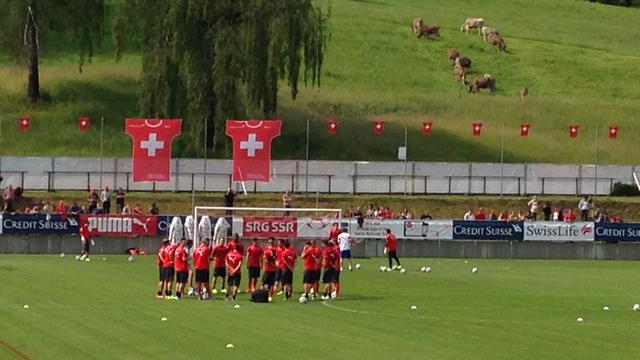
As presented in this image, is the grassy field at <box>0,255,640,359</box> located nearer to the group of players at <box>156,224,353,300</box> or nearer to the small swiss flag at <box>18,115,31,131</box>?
the group of players at <box>156,224,353,300</box>

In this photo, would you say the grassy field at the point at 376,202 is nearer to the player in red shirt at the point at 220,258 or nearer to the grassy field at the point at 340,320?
the grassy field at the point at 340,320

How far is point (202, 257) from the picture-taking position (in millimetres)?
40344

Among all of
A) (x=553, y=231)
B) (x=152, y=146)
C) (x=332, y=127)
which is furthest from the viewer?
(x=332, y=127)

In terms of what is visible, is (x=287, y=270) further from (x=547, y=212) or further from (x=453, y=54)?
(x=453, y=54)

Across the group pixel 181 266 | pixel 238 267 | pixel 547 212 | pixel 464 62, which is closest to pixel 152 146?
pixel 547 212

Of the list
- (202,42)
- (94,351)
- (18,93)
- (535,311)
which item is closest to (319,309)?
(535,311)

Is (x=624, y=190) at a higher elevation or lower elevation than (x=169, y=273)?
higher

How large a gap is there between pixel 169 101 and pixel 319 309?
41.4m

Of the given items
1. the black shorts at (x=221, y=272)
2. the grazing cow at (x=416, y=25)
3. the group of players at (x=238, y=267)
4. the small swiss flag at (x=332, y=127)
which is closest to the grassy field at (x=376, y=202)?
the small swiss flag at (x=332, y=127)

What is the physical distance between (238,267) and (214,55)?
39.6m

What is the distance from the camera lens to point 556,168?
8025cm

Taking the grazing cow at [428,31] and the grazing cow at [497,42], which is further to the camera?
the grazing cow at [428,31]

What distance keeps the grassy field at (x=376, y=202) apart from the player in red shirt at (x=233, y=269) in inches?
1301

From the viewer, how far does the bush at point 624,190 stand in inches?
3172
